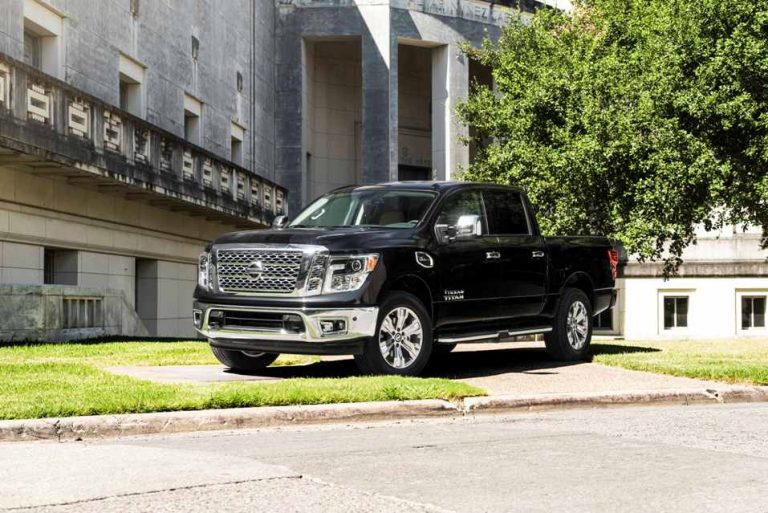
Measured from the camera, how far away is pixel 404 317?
11.9 metres

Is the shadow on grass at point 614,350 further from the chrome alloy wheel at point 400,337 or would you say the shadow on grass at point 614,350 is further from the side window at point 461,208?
the chrome alloy wheel at point 400,337

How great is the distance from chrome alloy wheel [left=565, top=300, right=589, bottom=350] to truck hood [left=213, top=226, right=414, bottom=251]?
3244 mm

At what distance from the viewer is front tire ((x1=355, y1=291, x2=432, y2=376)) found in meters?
11.6

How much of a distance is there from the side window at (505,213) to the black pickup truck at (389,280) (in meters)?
0.02

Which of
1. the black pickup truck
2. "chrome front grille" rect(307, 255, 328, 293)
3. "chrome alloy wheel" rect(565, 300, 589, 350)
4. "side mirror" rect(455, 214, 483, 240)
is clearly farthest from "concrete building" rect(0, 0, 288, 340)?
"chrome alloy wheel" rect(565, 300, 589, 350)

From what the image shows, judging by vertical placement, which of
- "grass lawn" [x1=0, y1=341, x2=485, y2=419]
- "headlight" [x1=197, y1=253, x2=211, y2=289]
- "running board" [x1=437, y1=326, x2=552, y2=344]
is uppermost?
"headlight" [x1=197, y1=253, x2=211, y2=289]

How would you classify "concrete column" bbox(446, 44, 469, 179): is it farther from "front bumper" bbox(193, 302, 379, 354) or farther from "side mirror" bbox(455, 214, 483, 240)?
"front bumper" bbox(193, 302, 379, 354)

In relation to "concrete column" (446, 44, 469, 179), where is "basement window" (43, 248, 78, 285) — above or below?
below

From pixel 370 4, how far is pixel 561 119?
21.8 m

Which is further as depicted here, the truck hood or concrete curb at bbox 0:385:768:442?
the truck hood

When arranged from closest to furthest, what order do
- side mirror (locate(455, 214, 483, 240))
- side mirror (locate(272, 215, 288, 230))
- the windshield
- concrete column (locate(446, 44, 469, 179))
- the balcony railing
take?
side mirror (locate(455, 214, 483, 240)) < the windshield < side mirror (locate(272, 215, 288, 230)) < the balcony railing < concrete column (locate(446, 44, 469, 179))

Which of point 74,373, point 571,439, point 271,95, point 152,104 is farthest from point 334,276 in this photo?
point 271,95

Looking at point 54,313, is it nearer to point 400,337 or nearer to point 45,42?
point 400,337

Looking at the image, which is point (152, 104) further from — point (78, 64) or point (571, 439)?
point (571, 439)
